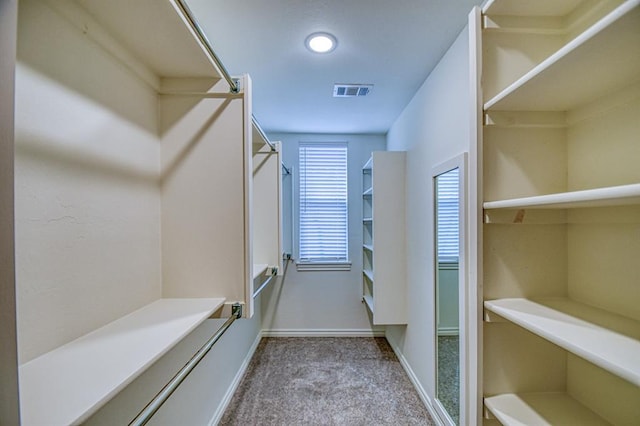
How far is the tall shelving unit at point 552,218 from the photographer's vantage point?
2.57 feet

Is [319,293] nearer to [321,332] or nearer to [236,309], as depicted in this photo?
[321,332]

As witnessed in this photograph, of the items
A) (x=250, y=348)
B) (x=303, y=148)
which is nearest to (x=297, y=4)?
(x=303, y=148)

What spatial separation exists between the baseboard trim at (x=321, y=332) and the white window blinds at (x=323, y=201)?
2.84 ft

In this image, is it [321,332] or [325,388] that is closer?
[325,388]

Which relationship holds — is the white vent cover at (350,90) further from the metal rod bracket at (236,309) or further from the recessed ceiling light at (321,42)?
the metal rod bracket at (236,309)

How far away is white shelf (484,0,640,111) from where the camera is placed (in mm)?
580

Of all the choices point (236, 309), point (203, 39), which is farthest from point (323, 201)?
point (203, 39)

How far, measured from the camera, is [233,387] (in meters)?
2.19

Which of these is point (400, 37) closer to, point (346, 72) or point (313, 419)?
point (346, 72)

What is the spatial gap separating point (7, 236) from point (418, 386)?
8.43 ft

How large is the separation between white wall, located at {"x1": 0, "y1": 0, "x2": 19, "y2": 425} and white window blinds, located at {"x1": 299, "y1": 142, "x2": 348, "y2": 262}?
2.92m

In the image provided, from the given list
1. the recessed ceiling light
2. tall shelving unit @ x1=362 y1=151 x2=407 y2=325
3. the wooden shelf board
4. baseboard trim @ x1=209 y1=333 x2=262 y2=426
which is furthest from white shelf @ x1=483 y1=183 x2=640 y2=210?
baseboard trim @ x1=209 y1=333 x2=262 y2=426

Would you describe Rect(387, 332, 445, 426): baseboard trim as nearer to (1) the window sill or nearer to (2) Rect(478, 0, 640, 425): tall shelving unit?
(1) the window sill

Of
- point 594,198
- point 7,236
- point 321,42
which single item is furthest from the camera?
point 321,42
